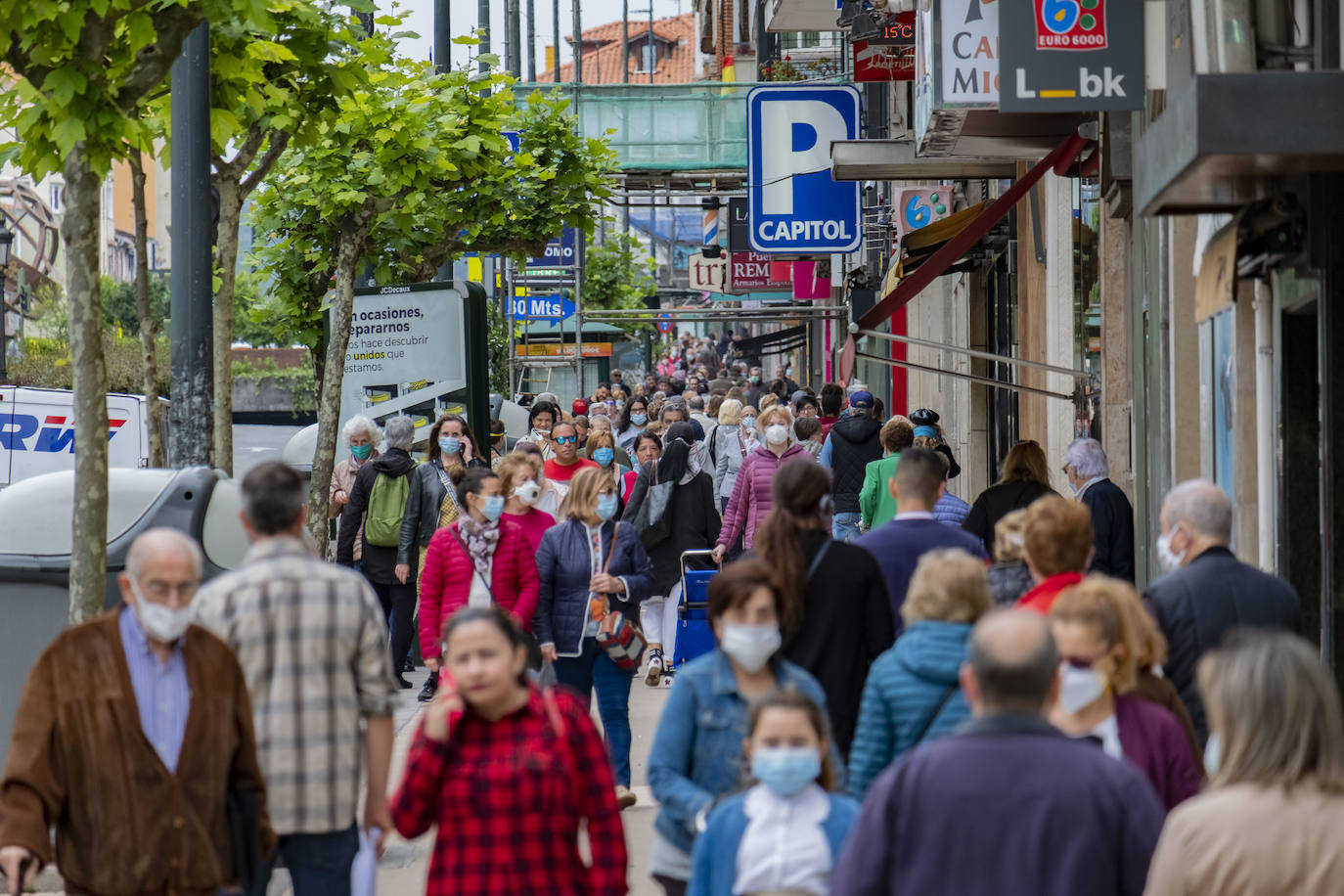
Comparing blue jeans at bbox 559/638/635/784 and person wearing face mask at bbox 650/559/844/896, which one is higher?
person wearing face mask at bbox 650/559/844/896

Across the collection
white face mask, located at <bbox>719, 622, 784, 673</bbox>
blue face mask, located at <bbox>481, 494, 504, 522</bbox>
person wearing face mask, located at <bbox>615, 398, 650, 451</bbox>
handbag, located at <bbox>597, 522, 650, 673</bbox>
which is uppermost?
person wearing face mask, located at <bbox>615, 398, 650, 451</bbox>

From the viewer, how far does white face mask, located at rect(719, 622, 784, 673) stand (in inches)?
199

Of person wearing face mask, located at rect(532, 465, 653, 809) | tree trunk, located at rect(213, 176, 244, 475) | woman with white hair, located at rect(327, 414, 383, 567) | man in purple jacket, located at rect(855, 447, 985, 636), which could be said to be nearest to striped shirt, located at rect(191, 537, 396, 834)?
man in purple jacket, located at rect(855, 447, 985, 636)

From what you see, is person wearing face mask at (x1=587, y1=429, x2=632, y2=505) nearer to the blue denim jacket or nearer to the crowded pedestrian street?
the crowded pedestrian street

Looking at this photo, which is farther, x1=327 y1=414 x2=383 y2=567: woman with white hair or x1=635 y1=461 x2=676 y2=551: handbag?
x1=327 y1=414 x2=383 y2=567: woman with white hair

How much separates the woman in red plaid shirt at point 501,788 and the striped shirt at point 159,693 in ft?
2.06

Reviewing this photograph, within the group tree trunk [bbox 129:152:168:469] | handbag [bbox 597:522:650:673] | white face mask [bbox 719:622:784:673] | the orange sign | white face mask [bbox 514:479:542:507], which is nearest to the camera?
Answer: white face mask [bbox 719:622:784:673]

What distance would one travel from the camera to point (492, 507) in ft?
29.3

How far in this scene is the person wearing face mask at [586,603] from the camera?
890cm

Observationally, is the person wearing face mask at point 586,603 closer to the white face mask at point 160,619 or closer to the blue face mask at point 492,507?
the blue face mask at point 492,507

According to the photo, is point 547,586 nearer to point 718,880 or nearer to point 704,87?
point 718,880

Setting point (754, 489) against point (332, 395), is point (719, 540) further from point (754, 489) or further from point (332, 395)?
point (332, 395)

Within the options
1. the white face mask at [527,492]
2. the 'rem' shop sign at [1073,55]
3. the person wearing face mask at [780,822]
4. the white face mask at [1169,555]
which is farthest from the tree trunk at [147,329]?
the person wearing face mask at [780,822]

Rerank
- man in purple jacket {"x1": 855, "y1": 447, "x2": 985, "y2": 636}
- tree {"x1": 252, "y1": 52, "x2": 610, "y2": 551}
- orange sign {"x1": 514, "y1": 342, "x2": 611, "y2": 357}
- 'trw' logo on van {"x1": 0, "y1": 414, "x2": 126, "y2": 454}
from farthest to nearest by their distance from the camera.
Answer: orange sign {"x1": 514, "y1": 342, "x2": 611, "y2": 357}, 'trw' logo on van {"x1": 0, "y1": 414, "x2": 126, "y2": 454}, tree {"x1": 252, "y1": 52, "x2": 610, "y2": 551}, man in purple jacket {"x1": 855, "y1": 447, "x2": 985, "y2": 636}
